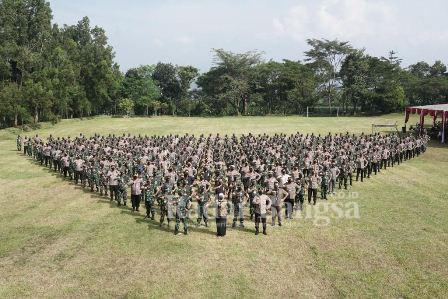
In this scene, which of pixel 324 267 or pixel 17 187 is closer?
pixel 324 267

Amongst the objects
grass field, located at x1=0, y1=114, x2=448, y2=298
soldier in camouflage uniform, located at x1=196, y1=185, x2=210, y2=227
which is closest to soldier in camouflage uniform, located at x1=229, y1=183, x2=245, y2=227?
grass field, located at x1=0, y1=114, x2=448, y2=298

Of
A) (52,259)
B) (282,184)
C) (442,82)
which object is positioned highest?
(442,82)

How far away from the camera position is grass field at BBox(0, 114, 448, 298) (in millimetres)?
11719

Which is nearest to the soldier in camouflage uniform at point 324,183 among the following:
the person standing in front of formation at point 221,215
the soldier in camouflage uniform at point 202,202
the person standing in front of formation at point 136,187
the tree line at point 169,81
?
the soldier in camouflage uniform at point 202,202

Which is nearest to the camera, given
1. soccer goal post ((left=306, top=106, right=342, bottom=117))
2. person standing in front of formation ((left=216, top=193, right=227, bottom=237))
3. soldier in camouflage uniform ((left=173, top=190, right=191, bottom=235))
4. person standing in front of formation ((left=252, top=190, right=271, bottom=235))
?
person standing in front of formation ((left=216, top=193, right=227, bottom=237))

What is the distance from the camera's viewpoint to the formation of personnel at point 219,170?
637 inches

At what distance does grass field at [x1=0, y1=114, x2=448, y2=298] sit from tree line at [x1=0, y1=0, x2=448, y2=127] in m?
37.5

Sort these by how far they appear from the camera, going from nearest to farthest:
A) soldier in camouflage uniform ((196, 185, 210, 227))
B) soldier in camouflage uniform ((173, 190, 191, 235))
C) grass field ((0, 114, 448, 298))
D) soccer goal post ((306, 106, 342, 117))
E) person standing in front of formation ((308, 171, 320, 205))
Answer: grass field ((0, 114, 448, 298)) < soldier in camouflage uniform ((173, 190, 191, 235)) < soldier in camouflage uniform ((196, 185, 210, 227)) < person standing in front of formation ((308, 171, 320, 205)) < soccer goal post ((306, 106, 342, 117))

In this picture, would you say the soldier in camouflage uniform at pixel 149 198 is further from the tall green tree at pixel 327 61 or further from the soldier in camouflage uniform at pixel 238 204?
the tall green tree at pixel 327 61

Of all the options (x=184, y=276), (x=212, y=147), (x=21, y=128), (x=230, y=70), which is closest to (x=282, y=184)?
(x=184, y=276)

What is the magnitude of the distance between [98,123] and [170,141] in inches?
1162

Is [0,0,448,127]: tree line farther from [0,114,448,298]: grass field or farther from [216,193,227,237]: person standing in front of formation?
[216,193,227,237]: person standing in front of formation

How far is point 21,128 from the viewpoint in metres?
51.3

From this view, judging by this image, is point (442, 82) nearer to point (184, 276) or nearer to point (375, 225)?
point (375, 225)
